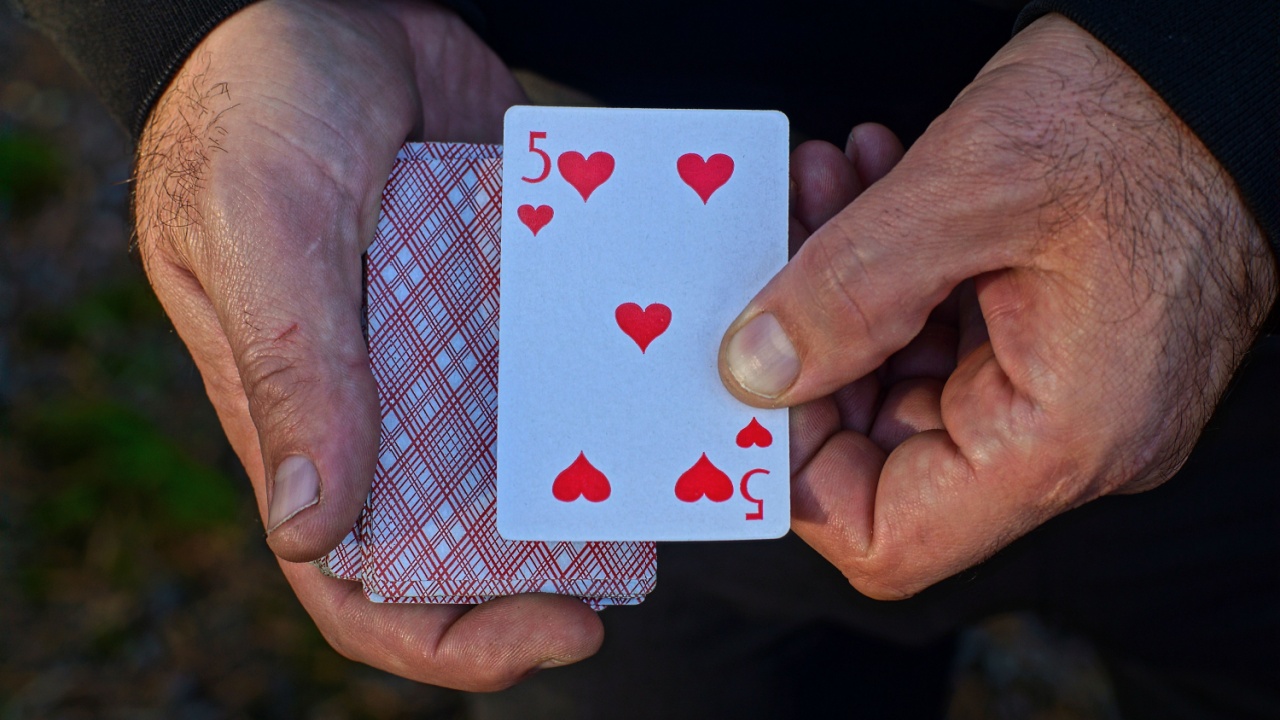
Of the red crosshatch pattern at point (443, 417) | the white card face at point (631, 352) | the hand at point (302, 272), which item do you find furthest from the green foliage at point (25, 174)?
the white card face at point (631, 352)

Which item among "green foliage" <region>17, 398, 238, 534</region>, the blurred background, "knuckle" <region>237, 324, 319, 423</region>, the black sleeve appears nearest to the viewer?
the black sleeve

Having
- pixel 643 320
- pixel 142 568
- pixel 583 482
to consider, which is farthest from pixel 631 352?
pixel 142 568

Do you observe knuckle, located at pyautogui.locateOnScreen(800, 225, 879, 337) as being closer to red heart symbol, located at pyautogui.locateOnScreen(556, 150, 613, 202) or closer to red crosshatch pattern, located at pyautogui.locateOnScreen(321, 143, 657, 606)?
red heart symbol, located at pyautogui.locateOnScreen(556, 150, 613, 202)

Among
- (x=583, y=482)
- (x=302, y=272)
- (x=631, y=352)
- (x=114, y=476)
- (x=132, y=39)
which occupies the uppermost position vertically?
(x=132, y=39)

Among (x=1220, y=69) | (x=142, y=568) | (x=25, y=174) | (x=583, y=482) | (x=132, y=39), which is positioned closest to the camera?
(x=1220, y=69)

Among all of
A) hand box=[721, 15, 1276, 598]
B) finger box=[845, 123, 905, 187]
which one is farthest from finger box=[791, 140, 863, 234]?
hand box=[721, 15, 1276, 598]

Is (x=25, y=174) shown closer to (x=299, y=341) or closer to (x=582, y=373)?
(x=299, y=341)
